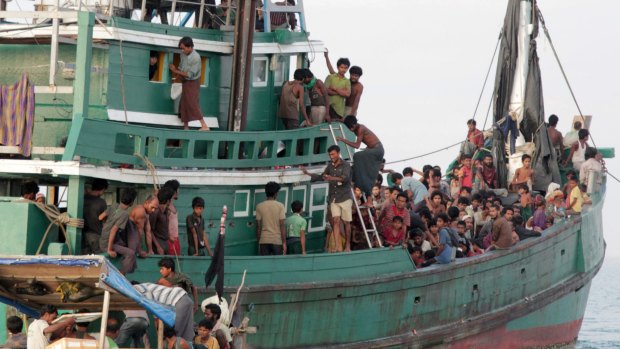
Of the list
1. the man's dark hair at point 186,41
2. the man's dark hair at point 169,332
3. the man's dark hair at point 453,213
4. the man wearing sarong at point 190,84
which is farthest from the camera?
the man's dark hair at point 453,213

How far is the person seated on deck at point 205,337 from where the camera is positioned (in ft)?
60.1

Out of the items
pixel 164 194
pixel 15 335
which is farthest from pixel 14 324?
pixel 164 194

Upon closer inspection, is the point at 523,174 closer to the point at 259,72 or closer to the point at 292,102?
the point at 292,102

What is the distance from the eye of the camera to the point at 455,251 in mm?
24297

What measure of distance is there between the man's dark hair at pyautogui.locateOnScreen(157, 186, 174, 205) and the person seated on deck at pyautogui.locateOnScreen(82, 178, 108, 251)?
2.35 ft

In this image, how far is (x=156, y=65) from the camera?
21.9 m

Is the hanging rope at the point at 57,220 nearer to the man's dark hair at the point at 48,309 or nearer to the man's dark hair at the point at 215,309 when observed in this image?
the man's dark hair at the point at 48,309

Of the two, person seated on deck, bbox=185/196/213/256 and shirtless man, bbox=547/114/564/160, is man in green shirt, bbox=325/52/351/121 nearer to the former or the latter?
person seated on deck, bbox=185/196/213/256

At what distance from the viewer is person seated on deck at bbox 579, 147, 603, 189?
30.3 meters

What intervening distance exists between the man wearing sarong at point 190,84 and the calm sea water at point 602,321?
14383mm

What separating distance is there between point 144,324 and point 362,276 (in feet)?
14.5

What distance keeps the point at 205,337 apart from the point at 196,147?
3928 millimetres

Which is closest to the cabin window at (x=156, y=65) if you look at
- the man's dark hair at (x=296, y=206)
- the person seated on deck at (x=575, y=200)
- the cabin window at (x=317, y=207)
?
the man's dark hair at (x=296, y=206)

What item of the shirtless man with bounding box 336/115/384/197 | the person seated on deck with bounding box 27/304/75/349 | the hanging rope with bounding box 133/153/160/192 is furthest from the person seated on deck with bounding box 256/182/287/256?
the person seated on deck with bounding box 27/304/75/349
